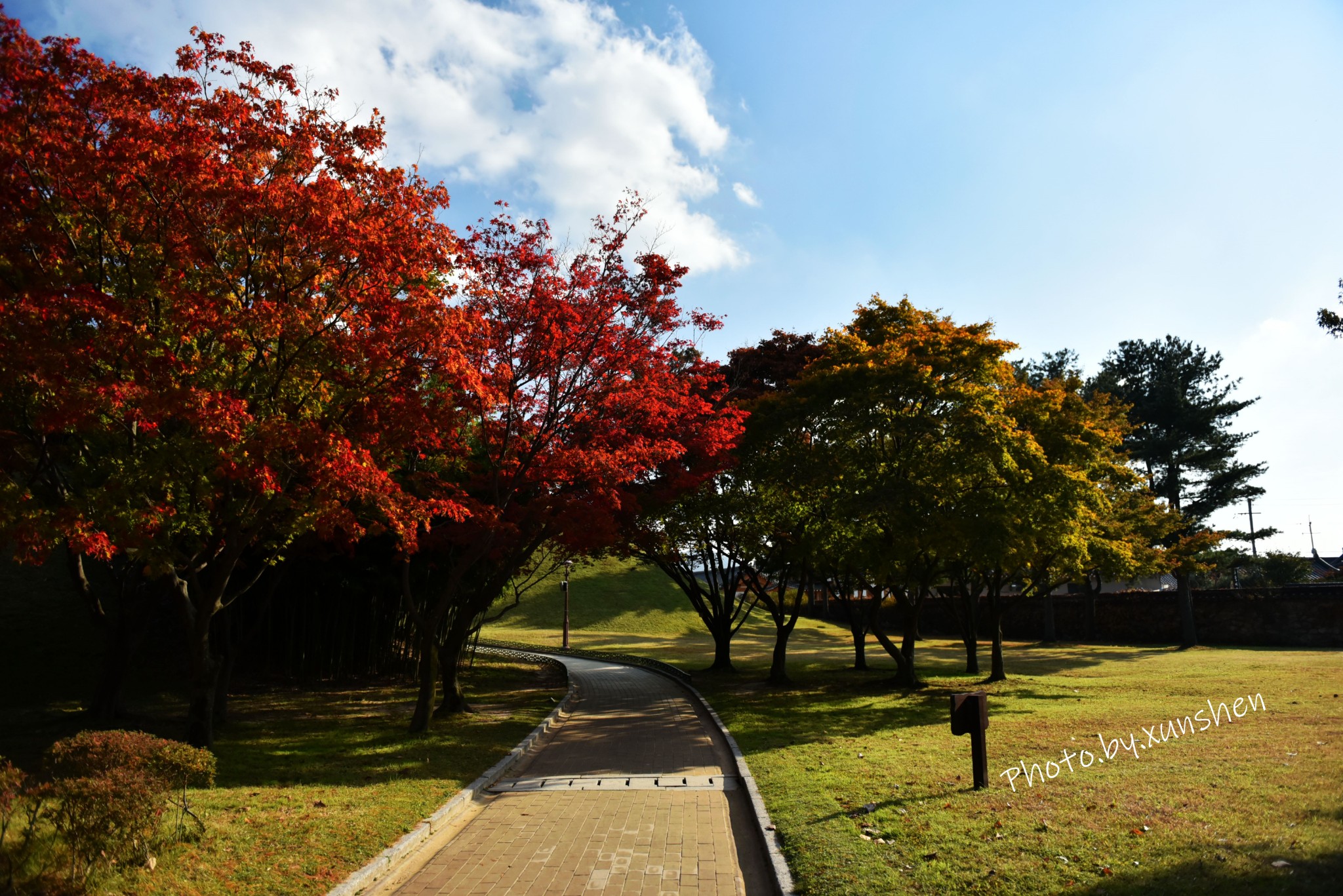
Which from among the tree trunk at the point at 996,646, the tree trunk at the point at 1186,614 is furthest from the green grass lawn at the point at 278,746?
the tree trunk at the point at 1186,614

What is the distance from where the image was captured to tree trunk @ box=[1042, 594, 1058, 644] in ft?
127

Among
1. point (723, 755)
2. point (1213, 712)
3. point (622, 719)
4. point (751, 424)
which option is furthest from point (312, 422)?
point (1213, 712)

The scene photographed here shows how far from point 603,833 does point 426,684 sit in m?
6.83

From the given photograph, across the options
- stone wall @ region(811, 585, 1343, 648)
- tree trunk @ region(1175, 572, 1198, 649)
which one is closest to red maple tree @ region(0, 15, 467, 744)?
stone wall @ region(811, 585, 1343, 648)

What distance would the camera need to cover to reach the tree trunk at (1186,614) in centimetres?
3228

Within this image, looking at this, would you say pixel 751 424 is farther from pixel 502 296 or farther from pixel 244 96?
pixel 244 96

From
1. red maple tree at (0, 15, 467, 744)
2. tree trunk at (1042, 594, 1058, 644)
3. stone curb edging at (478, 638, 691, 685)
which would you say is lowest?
stone curb edging at (478, 638, 691, 685)

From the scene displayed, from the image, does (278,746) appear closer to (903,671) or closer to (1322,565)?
(903,671)

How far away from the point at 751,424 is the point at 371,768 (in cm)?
1110

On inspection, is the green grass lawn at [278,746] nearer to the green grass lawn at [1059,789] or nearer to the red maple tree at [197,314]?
the red maple tree at [197,314]

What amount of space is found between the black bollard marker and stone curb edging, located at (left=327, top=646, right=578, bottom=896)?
4.89 meters

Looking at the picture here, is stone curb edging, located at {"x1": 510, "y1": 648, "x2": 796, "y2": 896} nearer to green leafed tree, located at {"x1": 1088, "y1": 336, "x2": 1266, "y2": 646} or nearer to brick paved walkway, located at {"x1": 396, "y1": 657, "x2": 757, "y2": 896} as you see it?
brick paved walkway, located at {"x1": 396, "y1": 657, "x2": 757, "y2": 896}

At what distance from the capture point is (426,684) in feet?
41.5

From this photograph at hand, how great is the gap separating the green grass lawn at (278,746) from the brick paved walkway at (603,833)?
0.72 meters
